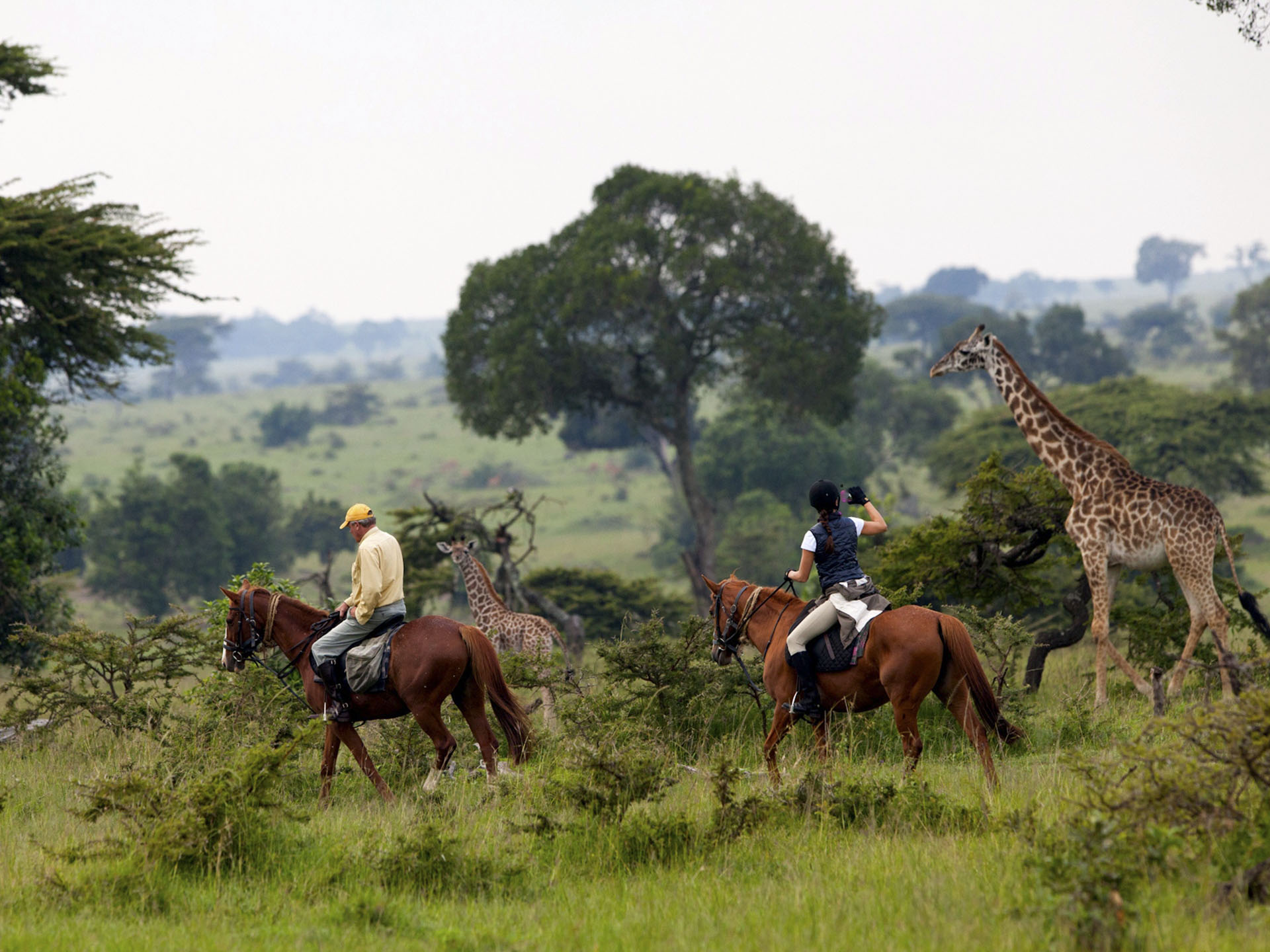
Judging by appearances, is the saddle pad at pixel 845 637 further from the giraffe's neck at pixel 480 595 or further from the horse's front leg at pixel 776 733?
the giraffe's neck at pixel 480 595

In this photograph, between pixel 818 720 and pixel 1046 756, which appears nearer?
pixel 818 720

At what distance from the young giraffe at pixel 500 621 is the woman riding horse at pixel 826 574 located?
173 inches

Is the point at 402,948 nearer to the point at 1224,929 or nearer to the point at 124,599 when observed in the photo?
the point at 1224,929

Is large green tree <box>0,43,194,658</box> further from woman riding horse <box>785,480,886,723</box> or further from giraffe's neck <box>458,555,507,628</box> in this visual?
woman riding horse <box>785,480,886,723</box>

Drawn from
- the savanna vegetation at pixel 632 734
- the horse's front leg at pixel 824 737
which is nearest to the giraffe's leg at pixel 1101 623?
the savanna vegetation at pixel 632 734

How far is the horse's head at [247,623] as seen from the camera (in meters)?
9.60

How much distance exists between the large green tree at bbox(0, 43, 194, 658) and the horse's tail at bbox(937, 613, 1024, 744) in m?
13.4

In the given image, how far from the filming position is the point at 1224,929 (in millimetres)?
5098

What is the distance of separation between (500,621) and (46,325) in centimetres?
854

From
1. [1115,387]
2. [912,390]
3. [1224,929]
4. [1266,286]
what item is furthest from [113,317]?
[1266,286]

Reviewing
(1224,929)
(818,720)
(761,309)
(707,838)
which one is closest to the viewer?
(1224,929)

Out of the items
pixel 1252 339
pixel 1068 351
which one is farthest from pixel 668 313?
pixel 1068 351

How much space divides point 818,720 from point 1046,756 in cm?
221

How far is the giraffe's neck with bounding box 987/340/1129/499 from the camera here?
39.9ft
